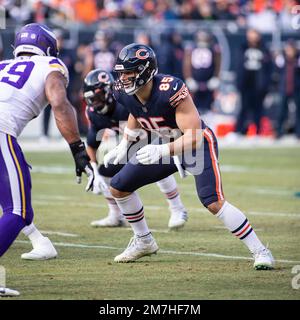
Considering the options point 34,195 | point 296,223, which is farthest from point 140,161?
point 34,195

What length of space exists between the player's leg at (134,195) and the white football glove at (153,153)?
383mm

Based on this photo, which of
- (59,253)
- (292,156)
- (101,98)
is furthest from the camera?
(292,156)

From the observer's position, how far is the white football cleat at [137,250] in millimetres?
6898

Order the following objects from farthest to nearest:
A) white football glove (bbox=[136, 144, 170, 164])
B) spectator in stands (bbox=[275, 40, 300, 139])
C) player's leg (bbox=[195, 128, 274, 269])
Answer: spectator in stands (bbox=[275, 40, 300, 139]) → player's leg (bbox=[195, 128, 274, 269]) → white football glove (bbox=[136, 144, 170, 164])

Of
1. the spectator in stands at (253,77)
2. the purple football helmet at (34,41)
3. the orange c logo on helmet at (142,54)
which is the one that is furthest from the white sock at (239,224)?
the spectator in stands at (253,77)

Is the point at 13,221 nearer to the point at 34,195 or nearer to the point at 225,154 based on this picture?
the point at 34,195

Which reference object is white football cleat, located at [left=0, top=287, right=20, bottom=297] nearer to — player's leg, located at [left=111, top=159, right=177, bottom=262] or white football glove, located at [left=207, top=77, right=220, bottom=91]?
player's leg, located at [left=111, top=159, right=177, bottom=262]

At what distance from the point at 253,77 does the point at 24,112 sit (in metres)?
13.3

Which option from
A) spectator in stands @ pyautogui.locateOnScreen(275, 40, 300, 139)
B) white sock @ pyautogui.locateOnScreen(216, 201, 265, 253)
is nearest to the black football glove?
white sock @ pyautogui.locateOnScreen(216, 201, 265, 253)

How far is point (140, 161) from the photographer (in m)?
6.45

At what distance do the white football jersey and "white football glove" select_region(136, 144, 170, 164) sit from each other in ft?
2.79

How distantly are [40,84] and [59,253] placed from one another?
1765 millimetres

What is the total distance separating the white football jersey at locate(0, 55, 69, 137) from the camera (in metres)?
5.91

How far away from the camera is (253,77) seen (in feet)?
62.0
